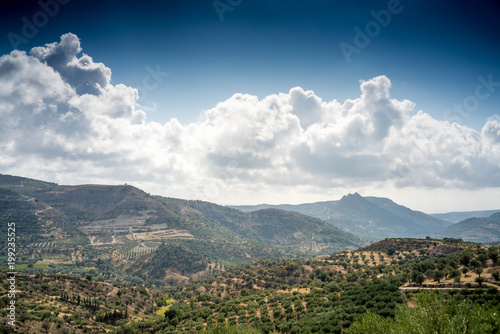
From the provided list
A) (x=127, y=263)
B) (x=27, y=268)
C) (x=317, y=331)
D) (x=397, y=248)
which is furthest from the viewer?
(x=127, y=263)

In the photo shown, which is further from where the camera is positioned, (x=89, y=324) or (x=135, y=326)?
(x=135, y=326)

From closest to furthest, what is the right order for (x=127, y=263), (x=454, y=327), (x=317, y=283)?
(x=454, y=327)
(x=317, y=283)
(x=127, y=263)

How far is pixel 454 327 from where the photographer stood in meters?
20.1

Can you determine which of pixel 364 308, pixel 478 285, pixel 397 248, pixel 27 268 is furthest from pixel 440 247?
pixel 27 268

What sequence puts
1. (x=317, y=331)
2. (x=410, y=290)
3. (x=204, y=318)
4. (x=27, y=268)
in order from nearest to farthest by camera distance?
(x=317, y=331) → (x=410, y=290) → (x=204, y=318) → (x=27, y=268)

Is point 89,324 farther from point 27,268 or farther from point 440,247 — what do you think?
point 27,268

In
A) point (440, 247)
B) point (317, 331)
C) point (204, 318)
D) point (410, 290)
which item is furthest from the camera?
point (440, 247)

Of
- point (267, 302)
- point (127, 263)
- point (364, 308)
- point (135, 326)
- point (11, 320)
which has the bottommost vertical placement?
point (127, 263)

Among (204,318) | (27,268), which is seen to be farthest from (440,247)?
(27,268)

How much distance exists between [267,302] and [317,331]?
83.9 feet

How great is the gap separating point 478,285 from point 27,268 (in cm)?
21607

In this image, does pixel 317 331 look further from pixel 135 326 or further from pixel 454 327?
pixel 135 326

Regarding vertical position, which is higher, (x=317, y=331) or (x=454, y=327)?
(x=454, y=327)

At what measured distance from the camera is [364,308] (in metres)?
41.2
